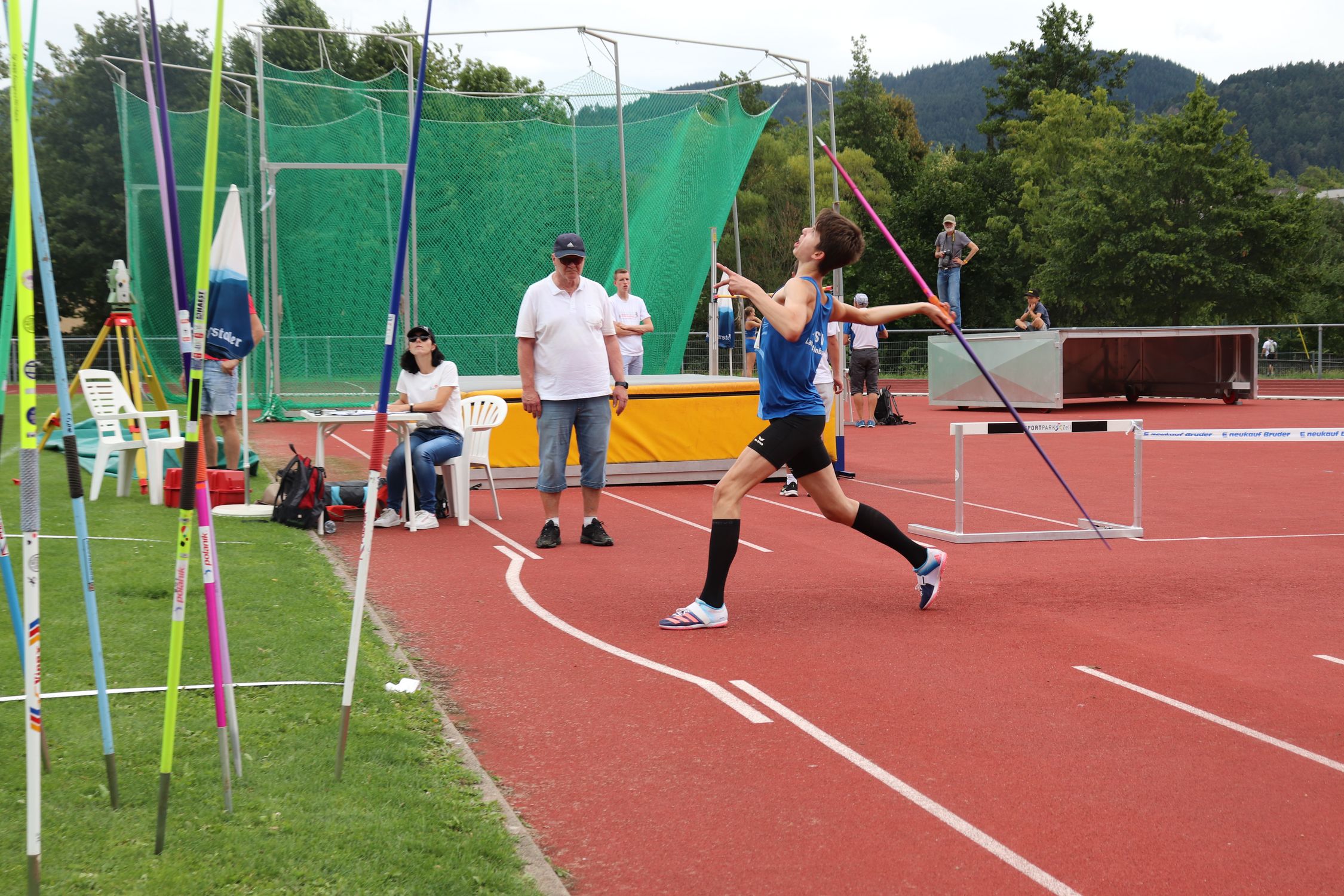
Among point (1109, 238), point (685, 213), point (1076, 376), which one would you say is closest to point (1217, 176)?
point (1109, 238)

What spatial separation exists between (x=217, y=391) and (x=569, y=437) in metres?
3.35

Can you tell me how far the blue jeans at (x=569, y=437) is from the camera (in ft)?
27.8

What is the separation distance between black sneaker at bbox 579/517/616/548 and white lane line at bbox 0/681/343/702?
3.84 m

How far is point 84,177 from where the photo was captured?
4359 centimetres

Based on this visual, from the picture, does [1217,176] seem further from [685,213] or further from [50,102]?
[50,102]

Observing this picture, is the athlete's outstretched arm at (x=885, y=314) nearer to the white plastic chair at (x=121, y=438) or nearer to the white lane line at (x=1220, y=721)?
the white lane line at (x=1220, y=721)

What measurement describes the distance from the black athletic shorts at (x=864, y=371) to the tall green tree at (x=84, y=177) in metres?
29.8

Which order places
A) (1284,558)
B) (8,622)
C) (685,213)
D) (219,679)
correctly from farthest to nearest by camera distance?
(685,213)
(1284,558)
(8,622)
(219,679)

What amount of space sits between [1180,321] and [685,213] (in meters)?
32.1

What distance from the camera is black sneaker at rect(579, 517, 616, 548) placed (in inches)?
342

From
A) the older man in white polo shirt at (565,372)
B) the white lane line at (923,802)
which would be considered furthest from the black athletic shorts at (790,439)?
the older man in white polo shirt at (565,372)

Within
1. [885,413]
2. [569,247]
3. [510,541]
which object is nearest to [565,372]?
[569,247]

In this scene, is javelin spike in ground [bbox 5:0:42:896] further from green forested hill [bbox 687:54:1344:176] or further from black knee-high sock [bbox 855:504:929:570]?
green forested hill [bbox 687:54:1344:176]

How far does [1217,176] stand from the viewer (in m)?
42.9
